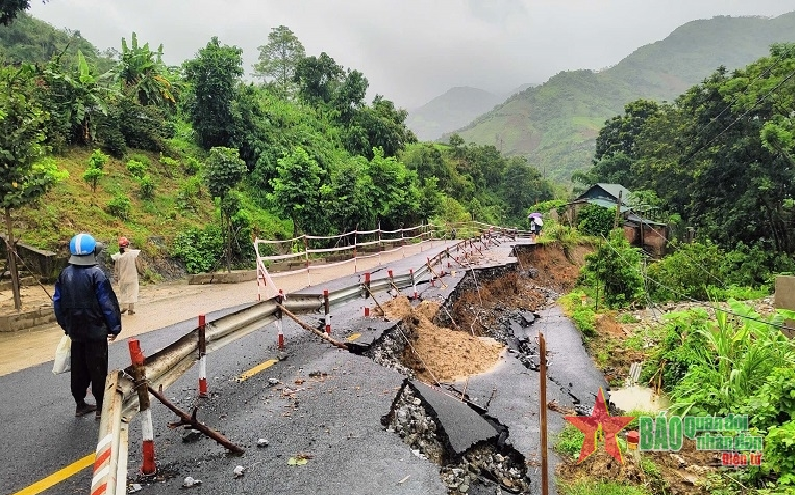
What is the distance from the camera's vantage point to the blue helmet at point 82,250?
4.79 meters

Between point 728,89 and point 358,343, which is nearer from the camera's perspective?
point 358,343

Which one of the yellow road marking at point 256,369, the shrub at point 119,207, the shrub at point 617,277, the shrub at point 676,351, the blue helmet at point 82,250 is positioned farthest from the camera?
the shrub at point 119,207

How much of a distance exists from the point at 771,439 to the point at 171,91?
3170 cm

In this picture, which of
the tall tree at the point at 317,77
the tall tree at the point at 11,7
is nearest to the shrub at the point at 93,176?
the tall tree at the point at 11,7

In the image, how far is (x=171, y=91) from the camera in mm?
29141

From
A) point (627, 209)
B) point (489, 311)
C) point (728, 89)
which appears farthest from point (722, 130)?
point (489, 311)

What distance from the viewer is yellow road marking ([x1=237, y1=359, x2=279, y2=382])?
6197 millimetres

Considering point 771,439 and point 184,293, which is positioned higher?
point 184,293

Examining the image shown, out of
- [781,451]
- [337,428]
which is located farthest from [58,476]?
[781,451]

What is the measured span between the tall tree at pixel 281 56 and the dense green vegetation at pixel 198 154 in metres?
11.5

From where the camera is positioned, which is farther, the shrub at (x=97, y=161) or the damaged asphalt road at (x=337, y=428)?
the shrub at (x=97, y=161)

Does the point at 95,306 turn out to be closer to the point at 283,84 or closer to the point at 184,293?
the point at 184,293

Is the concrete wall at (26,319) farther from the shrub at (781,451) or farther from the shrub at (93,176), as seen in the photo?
the shrub at (781,451)

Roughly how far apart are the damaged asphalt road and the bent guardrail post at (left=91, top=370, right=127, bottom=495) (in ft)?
2.59
